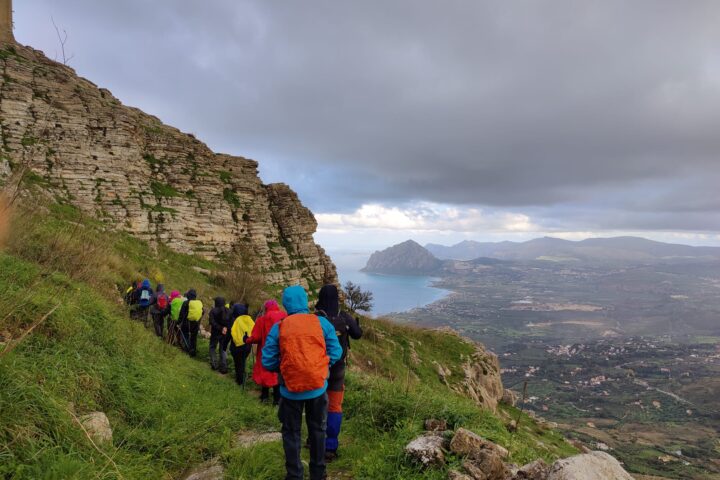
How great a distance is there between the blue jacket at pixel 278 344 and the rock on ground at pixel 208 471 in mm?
1196

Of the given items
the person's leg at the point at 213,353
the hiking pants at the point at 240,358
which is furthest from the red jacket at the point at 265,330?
the person's leg at the point at 213,353

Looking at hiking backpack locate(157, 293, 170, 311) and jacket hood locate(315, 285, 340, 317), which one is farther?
hiking backpack locate(157, 293, 170, 311)

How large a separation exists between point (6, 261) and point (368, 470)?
7283 millimetres

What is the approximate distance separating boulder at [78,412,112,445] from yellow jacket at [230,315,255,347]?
12.9 feet

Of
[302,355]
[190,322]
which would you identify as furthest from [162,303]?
[302,355]

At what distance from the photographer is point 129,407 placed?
180 inches

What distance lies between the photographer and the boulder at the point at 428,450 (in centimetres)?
398

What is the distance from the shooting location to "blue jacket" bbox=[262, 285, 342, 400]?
12.6ft

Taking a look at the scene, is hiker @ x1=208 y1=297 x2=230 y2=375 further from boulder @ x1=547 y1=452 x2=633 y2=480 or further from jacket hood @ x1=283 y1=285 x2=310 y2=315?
boulder @ x1=547 y1=452 x2=633 y2=480

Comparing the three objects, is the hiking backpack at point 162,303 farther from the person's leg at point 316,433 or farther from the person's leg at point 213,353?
the person's leg at point 316,433

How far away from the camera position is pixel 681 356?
13162 cm

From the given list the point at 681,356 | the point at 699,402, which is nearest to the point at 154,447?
the point at 699,402

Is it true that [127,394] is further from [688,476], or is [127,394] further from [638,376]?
[638,376]

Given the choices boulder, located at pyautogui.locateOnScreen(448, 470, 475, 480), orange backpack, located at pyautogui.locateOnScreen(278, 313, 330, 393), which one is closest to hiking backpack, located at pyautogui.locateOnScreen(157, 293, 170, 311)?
orange backpack, located at pyautogui.locateOnScreen(278, 313, 330, 393)
